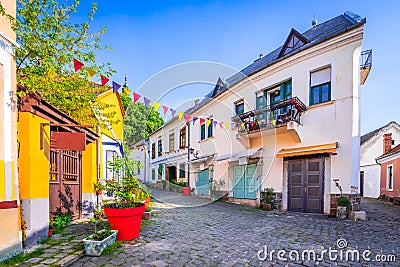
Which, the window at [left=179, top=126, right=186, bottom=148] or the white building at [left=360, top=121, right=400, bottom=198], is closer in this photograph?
the window at [left=179, top=126, right=186, bottom=148]

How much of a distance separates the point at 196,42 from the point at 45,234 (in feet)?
20.3

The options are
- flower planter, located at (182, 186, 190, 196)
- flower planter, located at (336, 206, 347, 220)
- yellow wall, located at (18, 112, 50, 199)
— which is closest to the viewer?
yellow wall, located at (18, 112, 50, 199)

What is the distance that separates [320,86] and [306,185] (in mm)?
3309

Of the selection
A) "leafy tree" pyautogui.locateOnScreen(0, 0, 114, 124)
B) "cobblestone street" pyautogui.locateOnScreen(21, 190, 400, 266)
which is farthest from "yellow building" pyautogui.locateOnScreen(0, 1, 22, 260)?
"cobblestone street" pyautogui.locateOnScreen(21, 190, 400, 266)

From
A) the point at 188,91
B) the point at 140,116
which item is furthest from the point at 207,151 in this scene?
the point at 188,91

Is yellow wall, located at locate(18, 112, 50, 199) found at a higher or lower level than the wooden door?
higher

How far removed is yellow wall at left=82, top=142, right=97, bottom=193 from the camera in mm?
6531

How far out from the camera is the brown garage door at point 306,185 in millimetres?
7754

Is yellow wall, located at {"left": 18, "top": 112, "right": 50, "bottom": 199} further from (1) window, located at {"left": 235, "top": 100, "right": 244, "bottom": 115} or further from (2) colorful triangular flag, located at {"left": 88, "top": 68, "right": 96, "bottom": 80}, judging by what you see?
(1) window, located at {"left": 235, "top": 100, "right": 244, "bottom": 115}

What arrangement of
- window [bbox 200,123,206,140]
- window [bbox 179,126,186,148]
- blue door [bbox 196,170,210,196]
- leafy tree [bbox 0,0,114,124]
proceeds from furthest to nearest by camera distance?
window [bbox 179,126,186,148] < window [bbox 200,123,206,140] < blue door [bbox 196,170,210,196] < leafy tree [bbox 0,0,114,124]

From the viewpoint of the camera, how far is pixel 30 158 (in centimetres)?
387

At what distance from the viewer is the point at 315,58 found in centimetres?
810

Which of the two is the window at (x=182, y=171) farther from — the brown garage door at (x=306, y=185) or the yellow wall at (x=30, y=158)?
the yellow wall at (x=30, y=158)

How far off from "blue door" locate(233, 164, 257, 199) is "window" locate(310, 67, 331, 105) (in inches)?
140
